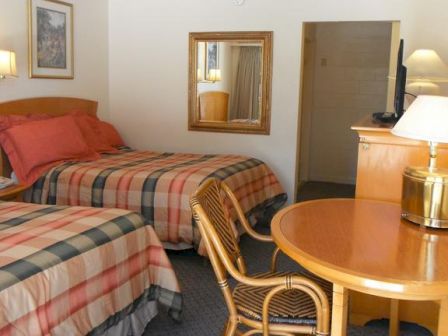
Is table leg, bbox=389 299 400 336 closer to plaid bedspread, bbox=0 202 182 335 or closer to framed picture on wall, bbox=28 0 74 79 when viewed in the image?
plaid bedspread, bbox=0 202 182 335

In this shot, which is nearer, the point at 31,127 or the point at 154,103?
the point at 31,127

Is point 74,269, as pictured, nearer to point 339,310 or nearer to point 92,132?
point 339,310

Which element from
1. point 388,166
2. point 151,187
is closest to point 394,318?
point 388,166

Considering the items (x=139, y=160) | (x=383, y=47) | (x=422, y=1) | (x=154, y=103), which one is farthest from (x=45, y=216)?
(x=383, y=47)

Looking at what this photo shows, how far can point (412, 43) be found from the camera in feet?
13.5

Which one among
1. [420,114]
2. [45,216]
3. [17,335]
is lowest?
[17,335]

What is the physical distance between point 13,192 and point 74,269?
170 centimetres

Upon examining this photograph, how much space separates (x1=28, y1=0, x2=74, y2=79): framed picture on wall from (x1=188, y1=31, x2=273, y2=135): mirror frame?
1.16 m

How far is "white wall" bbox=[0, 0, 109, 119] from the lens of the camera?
381cm

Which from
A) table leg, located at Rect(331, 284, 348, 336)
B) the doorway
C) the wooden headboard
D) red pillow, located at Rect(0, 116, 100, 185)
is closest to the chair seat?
table leg, located at Rect(331, 284, 348, 336)

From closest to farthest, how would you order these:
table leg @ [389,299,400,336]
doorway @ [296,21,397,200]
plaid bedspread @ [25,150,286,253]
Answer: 1. table leg @ [389,299,400,336]
2. plaid bedspread @ [25,150,286,253]
3. doorway @ [296,21,397,200]

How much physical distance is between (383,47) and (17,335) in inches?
216

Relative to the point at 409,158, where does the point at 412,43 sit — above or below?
above

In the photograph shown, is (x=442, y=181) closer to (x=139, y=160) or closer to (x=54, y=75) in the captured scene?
(x=139, y=160)
